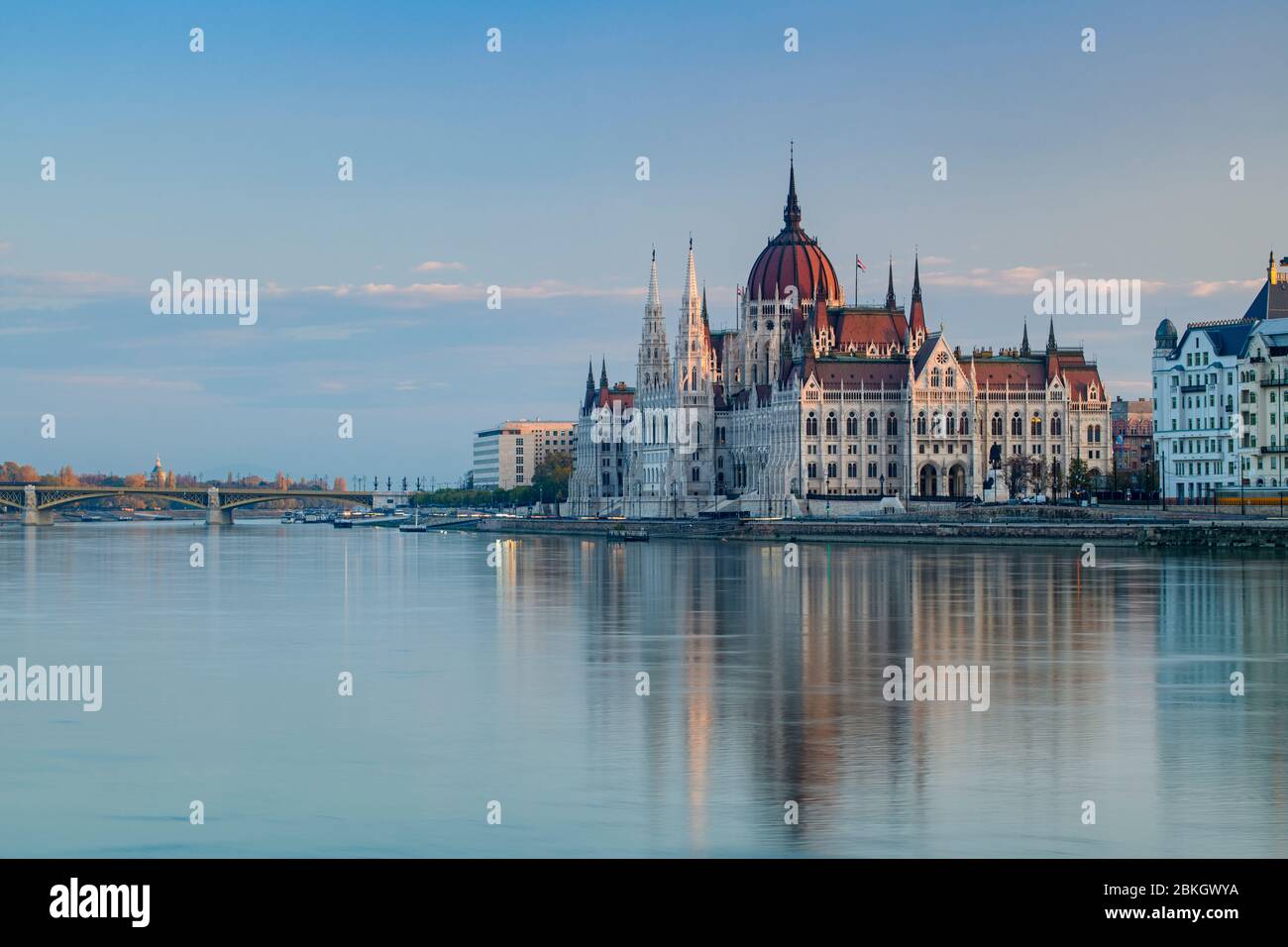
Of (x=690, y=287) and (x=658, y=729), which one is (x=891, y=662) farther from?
(x=690, y=287)

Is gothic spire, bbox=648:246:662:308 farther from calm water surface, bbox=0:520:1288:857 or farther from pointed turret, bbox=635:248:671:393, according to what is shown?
calm water surface, bbox=0:520:1288:857

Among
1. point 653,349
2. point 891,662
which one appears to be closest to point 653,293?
point 653,349

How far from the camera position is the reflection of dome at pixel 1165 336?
122688 mm

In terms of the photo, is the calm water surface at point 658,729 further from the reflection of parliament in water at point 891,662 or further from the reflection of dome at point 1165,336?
the reflection of dome at point 1165,336

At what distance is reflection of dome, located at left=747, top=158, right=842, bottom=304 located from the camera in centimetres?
17788

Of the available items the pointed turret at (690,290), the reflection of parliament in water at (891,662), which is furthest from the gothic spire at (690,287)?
the reflection of parliament in water at (891,662)

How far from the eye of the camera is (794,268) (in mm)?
178250

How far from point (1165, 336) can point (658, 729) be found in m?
99.9
